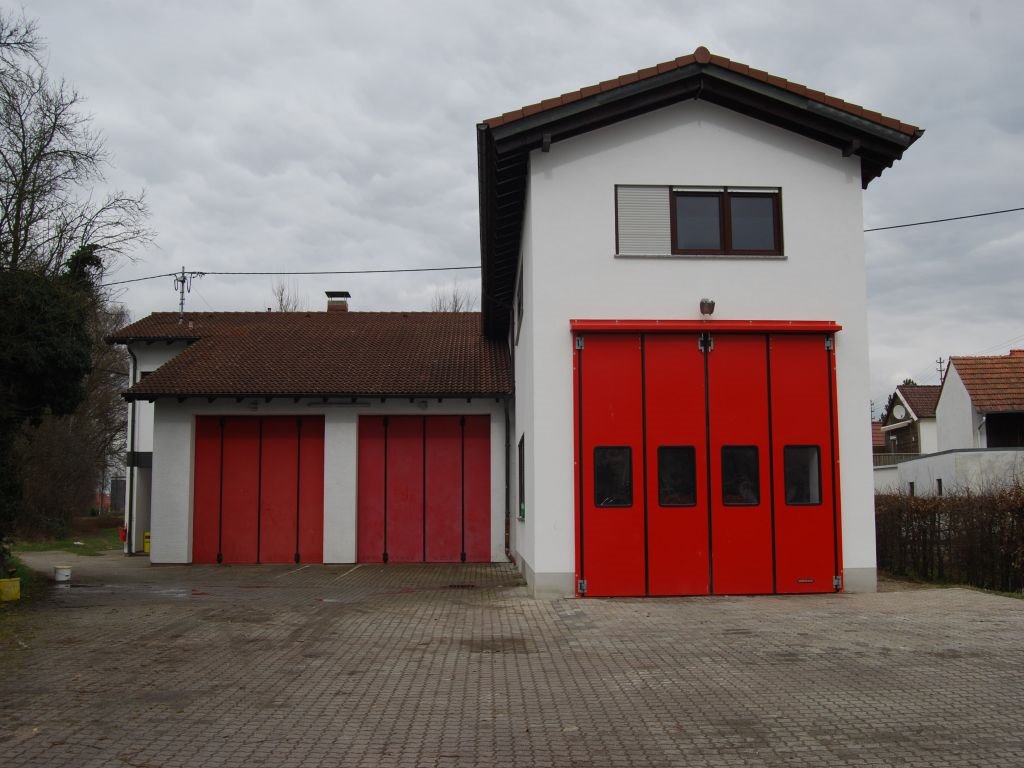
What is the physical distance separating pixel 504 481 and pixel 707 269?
852 centimetres

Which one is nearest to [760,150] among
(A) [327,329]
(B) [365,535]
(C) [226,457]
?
(B) [365,535]

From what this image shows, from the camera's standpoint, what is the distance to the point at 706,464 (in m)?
12.7

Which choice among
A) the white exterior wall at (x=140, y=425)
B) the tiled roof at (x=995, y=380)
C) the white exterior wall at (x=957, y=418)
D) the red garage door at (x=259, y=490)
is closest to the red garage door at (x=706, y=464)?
the red garage door at (x=259, y=490)

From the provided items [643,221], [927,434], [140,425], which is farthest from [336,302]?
[927,434]

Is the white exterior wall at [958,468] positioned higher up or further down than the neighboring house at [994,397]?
further down

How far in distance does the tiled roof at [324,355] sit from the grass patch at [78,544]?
6.34 metres

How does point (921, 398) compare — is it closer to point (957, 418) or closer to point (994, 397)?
point (957, 418)

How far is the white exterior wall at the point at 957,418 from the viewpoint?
96.2ft

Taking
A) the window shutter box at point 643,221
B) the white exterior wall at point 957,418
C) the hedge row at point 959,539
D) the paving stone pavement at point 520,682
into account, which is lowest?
the paving stone pavement at point 520,682

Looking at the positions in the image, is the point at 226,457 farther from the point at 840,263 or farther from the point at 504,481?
the point at 840,263

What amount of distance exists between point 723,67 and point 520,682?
9044 millimetres

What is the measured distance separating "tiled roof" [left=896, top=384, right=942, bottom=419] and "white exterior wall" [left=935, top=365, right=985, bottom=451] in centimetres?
1400

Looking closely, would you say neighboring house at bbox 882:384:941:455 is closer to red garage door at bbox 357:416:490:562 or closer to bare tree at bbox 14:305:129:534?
red garage door at bbox 357:416:490:562

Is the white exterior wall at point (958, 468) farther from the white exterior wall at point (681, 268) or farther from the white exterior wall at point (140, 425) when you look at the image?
the white exterior wall at point (140, 425)
